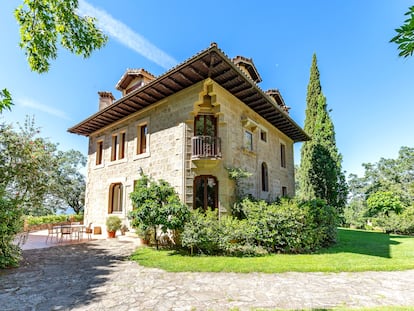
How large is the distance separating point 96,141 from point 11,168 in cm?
768

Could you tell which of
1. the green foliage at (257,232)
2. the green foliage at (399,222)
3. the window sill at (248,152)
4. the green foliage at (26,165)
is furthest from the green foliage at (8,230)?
the green foliage at (399,222)

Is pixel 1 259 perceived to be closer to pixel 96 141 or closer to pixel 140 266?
pixel 140 266

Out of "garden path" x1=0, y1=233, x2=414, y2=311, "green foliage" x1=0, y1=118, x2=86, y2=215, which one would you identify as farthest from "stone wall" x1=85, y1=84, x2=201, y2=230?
"garden path" x1=0, y1=233, x2=414, y2=311

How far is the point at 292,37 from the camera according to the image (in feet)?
36.8

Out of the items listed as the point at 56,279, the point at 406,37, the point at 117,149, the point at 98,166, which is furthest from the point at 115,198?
the point at 406,37

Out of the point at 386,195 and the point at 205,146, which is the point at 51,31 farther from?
the point at 386,195

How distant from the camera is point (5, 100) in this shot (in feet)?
10.0

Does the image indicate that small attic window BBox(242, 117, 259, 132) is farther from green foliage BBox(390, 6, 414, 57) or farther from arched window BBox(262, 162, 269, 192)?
green foliage BBox(390, 6, 414, 57)

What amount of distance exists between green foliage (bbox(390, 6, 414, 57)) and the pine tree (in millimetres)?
19081

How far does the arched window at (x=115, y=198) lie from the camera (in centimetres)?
1420

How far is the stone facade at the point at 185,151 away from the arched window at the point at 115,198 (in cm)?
14

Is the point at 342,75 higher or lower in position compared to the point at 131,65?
lower

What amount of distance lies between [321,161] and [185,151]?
557 inches

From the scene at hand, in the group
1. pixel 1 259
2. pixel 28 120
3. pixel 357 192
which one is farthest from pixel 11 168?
pixel 357 192
